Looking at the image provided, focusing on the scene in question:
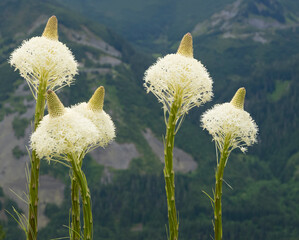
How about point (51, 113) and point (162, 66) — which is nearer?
point (51, 113)

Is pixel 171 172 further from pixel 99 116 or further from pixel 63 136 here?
pixel 63 136

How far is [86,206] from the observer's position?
16.3ft

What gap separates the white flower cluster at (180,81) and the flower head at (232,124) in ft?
1.11

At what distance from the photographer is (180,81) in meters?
5.12

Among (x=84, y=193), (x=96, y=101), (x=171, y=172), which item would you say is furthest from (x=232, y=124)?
(x=84, y=193)

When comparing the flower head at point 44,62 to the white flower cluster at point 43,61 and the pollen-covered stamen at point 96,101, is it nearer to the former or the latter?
the white flower cluster at point 43,61

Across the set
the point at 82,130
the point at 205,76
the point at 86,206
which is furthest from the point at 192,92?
the point at 86,206

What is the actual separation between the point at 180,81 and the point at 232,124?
3.16 feet

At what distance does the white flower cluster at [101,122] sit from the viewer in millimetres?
5305

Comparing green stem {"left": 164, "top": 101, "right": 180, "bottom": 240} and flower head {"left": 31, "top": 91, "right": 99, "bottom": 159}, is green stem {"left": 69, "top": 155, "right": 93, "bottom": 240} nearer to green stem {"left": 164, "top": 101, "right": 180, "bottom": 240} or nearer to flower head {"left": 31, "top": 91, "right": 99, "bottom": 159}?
flower head {"left": 31, "top": 91, "right": 99, "bottom": 159}

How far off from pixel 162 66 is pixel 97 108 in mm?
1124

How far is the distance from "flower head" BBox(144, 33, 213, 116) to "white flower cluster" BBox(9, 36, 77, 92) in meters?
1.15

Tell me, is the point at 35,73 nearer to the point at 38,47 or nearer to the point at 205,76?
the point at 38,47

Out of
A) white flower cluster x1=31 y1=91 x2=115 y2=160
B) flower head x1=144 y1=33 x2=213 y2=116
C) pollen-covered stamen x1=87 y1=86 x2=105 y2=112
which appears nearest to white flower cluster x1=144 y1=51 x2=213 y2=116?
flower head x1=144 y1=33 x2=213 y2=116
